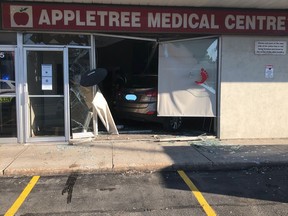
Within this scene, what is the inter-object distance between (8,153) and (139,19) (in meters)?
4.20

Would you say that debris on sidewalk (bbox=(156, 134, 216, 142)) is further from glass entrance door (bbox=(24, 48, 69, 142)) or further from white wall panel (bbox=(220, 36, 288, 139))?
glass entrance door (bbox=(24, 48, 69, 142))

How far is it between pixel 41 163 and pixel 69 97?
228 centimetres

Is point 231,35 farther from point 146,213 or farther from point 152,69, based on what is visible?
point 146,213

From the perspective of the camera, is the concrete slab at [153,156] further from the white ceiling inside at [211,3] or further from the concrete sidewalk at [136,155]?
the white ceiling inside at [211,3]

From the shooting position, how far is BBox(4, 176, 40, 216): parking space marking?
501cm

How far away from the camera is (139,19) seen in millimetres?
8828

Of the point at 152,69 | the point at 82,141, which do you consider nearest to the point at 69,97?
the point at 82,141

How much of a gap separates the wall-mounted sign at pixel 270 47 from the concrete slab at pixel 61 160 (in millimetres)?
4429

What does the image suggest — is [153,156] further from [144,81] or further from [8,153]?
[144,81]

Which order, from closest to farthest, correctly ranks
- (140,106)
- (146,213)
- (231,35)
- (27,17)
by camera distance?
(146,213)
(27,17)
(231,35)
(140,106)

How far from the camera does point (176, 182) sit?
6301 millimetres

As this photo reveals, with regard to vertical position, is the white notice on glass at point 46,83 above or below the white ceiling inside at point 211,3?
below

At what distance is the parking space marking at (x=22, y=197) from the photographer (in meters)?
5.01

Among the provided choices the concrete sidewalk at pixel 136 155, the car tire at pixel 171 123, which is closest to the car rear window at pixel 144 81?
the car tire at pixel 171 123
